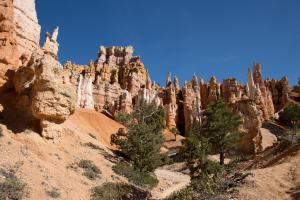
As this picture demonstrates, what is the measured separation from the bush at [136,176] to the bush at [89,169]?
2.38 m

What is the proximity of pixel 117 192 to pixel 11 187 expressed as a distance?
707cm

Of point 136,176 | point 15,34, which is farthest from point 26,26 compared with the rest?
point 136,176

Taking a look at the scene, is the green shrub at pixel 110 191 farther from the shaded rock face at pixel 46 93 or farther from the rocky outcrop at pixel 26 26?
the rocky outcrop at pixel 26 26

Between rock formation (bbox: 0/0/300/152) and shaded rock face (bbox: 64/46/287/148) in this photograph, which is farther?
shaded rock face (bbox: 64/46/287/148)

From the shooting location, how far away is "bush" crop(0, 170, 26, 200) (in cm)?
1475

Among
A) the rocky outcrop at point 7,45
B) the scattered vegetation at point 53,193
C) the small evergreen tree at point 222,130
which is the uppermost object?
the rocky outcrop at point 7,45

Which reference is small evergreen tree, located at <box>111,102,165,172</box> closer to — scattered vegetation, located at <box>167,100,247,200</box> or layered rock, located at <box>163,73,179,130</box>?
scattered vegetation, located at <box>167,100,247,200</box>

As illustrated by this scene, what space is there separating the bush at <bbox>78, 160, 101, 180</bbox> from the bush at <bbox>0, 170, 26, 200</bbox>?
18.0 ft

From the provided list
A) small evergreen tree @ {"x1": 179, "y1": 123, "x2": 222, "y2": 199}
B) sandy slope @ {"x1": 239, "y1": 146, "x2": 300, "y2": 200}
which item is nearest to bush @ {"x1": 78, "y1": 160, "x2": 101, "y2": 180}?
small evergreen tree @ {"x1": 179, "y1": 123, "x2": 222, "y2": 199}

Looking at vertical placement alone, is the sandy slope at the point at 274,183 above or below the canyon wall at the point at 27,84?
below

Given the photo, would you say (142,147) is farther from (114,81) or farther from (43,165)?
(114,81)

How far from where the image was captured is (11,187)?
15.4m

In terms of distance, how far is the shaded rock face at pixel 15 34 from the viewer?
77.4 ft

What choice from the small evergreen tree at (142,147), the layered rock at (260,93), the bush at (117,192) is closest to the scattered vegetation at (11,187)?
the bush at (117,192)
